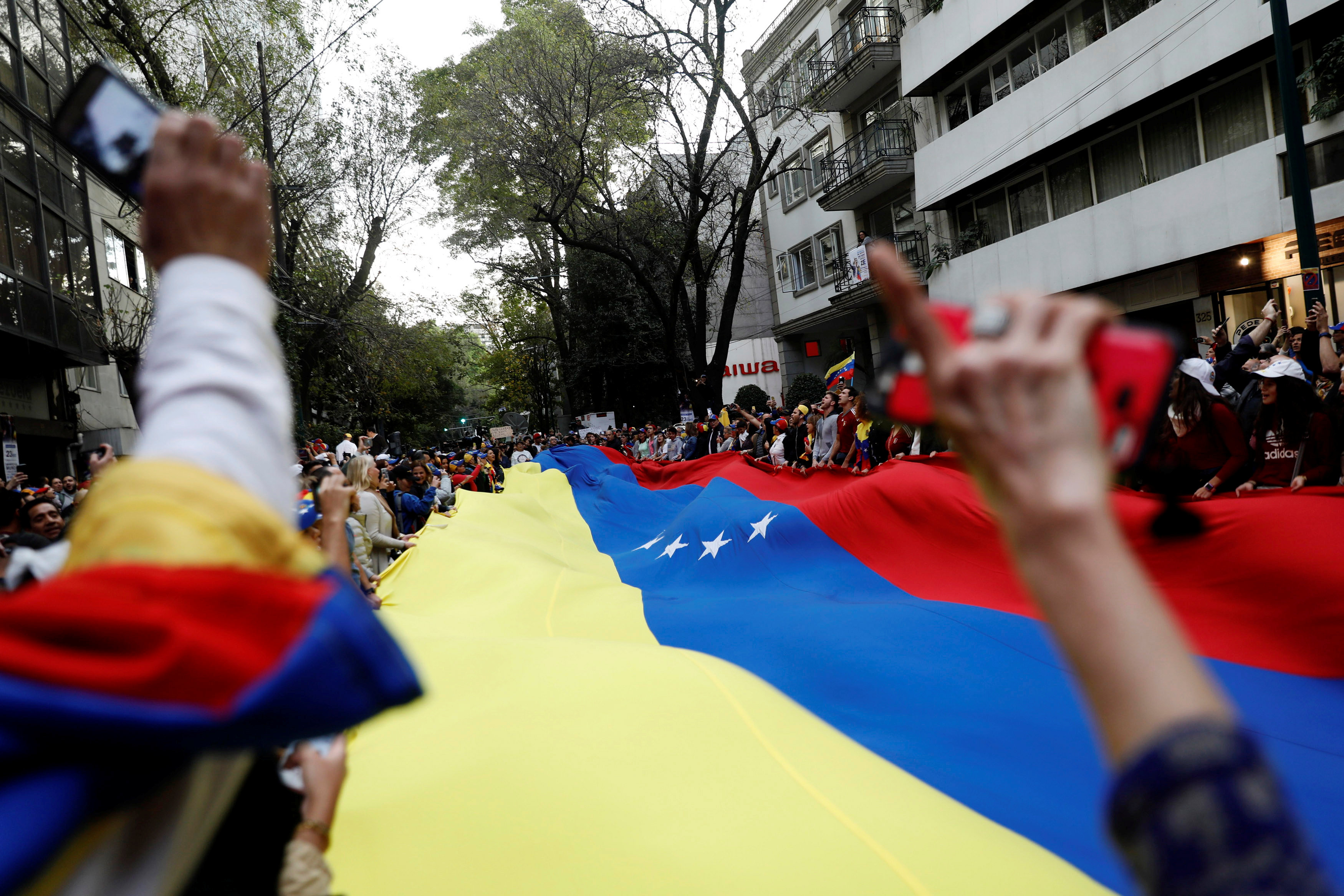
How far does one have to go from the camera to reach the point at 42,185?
16.4 meters

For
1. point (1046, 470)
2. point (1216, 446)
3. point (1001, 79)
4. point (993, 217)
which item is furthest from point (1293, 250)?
point (1046, 470)

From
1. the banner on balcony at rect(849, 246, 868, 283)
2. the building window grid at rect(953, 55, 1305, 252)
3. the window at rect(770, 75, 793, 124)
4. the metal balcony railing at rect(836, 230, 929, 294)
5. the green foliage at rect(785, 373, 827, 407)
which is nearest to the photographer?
the building window grid at rect(953, 55, 1305, 252)

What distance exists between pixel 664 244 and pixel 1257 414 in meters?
22.7

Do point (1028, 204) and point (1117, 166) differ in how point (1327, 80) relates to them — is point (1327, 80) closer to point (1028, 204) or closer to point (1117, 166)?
point (1117, 166)

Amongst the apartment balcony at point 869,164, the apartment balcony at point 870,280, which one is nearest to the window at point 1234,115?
the apartment balcony at point 870,280

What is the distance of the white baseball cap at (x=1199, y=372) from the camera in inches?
233

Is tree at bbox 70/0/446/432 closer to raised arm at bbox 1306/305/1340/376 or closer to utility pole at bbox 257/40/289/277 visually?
utility pole at bbox 257/40/289/277

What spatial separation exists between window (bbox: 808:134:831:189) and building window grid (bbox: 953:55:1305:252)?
7406 millimetres

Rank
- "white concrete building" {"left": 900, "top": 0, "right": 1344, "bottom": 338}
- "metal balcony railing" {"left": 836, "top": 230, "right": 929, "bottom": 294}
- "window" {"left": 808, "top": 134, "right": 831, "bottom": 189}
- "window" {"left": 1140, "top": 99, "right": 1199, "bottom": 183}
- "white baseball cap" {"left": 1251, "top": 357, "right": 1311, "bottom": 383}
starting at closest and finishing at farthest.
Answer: "white baseball cap" {"left": 1251, "top": 357, "right": 1311, "bottom": 383} → "white concrete building" {"left": 900, "top": 0, "right": 1344, "bottom": 338} → "window" {"left": 1140, "top": 99, "right": 1199, "bottom": 183} → "metal balcony railing" {"left": 836, "top": 230, "right": 929, "bottom": 294} → "window" {"left": 808, "top": 134, "right": 831, "bottom": 189}

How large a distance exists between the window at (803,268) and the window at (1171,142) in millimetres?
14362

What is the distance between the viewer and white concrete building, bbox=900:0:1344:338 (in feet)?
44.9

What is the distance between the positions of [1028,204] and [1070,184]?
3.97ft

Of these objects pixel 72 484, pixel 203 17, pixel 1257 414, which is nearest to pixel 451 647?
pixel 1257 414

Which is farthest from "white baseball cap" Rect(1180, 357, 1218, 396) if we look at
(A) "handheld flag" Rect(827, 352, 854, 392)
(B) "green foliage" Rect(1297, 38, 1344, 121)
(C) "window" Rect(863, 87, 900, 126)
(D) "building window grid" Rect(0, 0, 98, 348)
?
(C) "window" Rect(863, 87, 900, 126)
